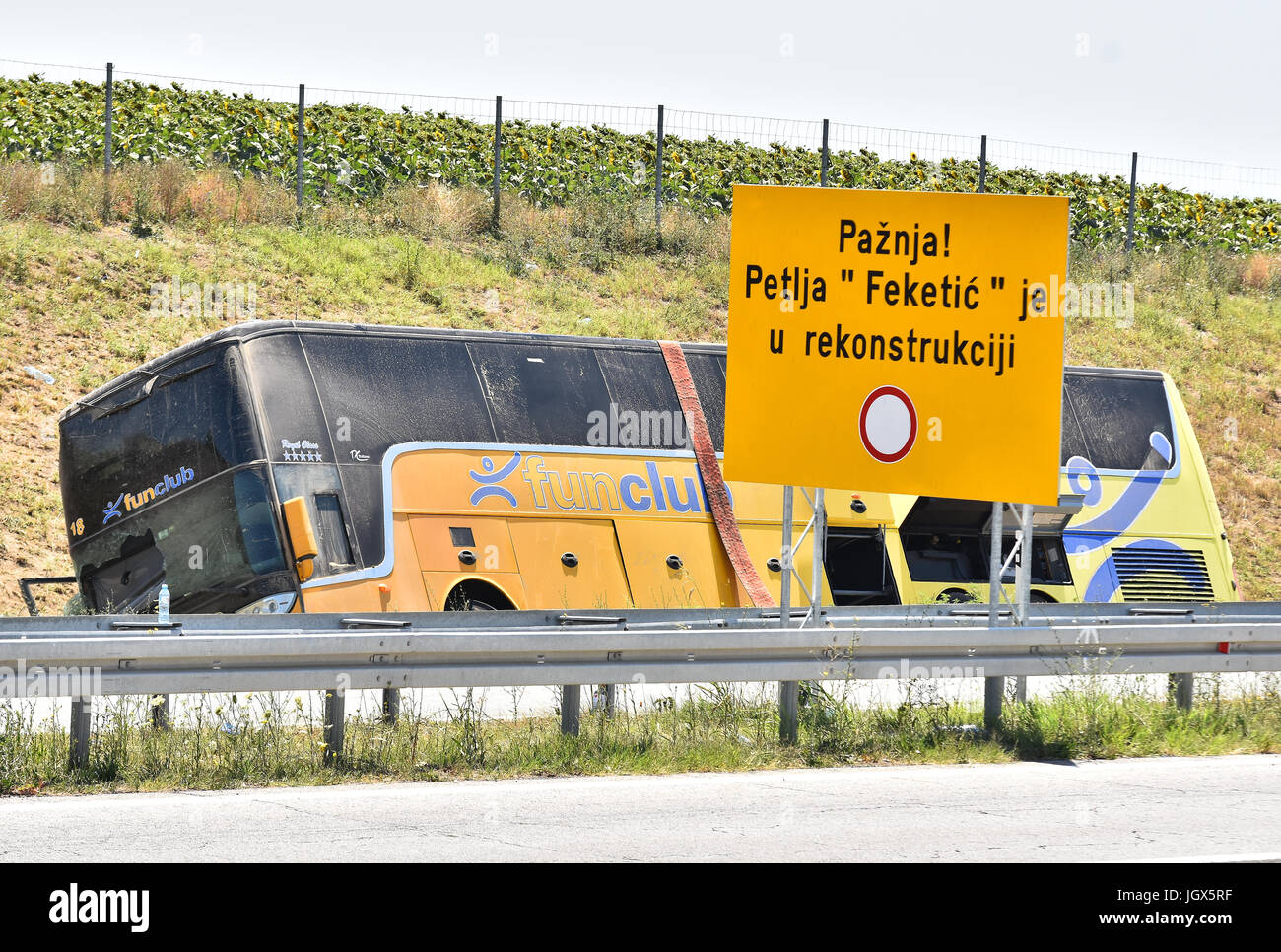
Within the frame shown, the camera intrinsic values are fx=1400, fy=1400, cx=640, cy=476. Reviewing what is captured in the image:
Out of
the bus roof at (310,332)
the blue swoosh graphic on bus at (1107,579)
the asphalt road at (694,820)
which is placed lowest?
the blue swoosh graphic on bus at (1107,579)

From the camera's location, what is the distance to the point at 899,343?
31.6 feet

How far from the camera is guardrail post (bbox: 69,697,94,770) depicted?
734cm

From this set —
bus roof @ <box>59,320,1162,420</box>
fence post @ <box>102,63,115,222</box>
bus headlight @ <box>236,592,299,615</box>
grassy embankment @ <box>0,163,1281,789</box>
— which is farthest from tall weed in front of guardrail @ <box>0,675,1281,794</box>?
fence post @ <box>102,63,115,222</box>

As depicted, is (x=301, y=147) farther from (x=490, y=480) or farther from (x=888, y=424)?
(x=888, y=424)

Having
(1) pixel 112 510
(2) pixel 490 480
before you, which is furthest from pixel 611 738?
(1) pixel 112 510

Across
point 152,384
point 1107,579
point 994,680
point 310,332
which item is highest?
point 310,332

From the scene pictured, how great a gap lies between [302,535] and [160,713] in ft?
12.0

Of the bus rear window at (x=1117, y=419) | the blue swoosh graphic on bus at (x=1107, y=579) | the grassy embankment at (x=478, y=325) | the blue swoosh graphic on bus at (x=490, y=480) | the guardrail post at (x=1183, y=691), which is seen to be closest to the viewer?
the grassy embankment at (x=478, y=325)

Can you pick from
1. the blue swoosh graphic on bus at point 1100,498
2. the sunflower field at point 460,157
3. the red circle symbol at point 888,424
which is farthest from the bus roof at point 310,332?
the sunflower field at point 460,157

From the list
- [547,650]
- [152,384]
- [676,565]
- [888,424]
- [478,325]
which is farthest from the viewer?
[478,325]

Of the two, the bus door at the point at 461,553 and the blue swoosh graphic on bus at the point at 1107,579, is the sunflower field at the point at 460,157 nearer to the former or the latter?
the blue swoosh graphic on bus at the point at 1107,579

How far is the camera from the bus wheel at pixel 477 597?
42.9 ft

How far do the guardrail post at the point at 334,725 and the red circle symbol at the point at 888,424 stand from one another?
3957 millimetres

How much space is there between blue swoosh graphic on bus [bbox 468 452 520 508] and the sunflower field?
52.1 feet
